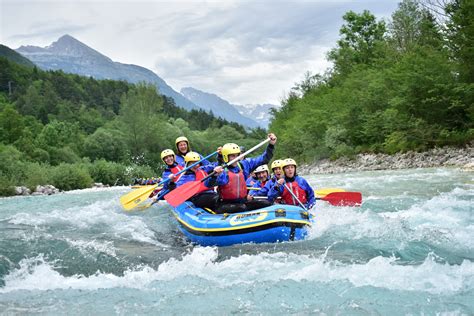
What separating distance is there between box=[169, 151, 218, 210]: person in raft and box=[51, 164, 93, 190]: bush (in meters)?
16.1

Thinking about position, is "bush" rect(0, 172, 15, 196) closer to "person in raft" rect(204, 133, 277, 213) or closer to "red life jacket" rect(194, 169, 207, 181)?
"red life jacket" rect(194, 169, 207, 181)

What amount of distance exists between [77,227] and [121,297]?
508cm

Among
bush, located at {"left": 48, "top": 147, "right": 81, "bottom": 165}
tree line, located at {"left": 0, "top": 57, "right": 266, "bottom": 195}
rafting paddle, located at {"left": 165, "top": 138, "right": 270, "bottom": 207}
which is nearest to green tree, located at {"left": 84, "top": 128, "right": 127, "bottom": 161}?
tree line, located at {"left": 0, "top": 57, "right": 266, "bottom": 195}

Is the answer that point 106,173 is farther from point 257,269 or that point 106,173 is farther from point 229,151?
point 257,269

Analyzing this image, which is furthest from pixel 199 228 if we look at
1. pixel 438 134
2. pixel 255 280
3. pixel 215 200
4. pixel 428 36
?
pixel 428 36

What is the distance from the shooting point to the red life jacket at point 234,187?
7.62 m

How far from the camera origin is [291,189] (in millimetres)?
7965

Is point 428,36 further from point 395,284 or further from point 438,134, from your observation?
point 395,284

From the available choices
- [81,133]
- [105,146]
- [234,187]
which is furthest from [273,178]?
[81,133]

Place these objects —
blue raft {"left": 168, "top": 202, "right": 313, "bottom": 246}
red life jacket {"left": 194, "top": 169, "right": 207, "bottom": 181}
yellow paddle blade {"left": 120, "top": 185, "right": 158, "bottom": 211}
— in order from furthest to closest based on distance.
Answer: yellow paddle blade {"left": 120, "top": 185, "right": 158, "bottom": 211}
red life jacket {"left": 194, "top": 169, "right": 207, "bottom": 181}
blue raft {"left": 168, "top": 202, "right": 313, "bottom": 246}

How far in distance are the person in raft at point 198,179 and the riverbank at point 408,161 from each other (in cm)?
1188

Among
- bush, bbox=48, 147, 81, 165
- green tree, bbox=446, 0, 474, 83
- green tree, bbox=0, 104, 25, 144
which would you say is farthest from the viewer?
green tree, bbox=0, 104, 25, 144

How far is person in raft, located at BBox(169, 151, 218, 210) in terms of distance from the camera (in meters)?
8.06

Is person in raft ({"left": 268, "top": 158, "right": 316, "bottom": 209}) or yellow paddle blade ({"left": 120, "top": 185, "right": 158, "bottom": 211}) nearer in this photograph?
person in raft ({"left": 268, "top": 158, "right": 316, "bottom": 209})
